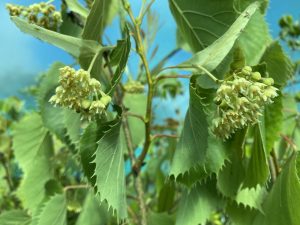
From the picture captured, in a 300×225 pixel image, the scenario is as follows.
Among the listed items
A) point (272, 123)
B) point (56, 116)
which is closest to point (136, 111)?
point (56, 116)

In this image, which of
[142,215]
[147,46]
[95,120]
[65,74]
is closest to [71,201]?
[142,215]

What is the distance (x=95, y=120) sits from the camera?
0.75 metres

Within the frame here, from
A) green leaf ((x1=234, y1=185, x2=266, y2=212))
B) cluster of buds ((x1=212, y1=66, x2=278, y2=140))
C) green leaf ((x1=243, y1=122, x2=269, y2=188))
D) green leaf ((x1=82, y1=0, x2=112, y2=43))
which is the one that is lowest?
green leaf ((x1=234, y1=185, x2=266, y2=212))

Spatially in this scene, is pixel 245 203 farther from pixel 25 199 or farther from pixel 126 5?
pixel 25 199

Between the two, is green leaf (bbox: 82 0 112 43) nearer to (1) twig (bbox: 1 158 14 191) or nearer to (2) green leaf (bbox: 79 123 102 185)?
(2) green leaf (bbox: 79 123 102 185)

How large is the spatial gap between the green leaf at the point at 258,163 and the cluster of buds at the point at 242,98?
0.12m

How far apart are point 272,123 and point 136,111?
1.75 ft

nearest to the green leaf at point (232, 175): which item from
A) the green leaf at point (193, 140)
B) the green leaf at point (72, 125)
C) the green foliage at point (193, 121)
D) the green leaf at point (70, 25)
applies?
the green foliage at point (193, 121)

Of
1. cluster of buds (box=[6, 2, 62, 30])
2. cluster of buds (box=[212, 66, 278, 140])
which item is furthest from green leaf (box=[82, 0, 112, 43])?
cluster of buds (box=[212, 66, 278, 140])

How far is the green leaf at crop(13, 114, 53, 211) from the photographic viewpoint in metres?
1.21

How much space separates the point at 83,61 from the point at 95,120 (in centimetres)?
11

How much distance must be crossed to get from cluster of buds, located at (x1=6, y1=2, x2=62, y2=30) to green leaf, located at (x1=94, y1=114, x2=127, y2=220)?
10.0 inches

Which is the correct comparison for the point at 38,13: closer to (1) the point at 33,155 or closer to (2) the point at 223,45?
(2) the point at 223,45

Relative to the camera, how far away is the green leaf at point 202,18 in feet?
2.70
